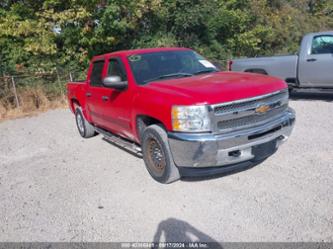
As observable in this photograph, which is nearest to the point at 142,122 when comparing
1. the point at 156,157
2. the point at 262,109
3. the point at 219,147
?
the point at 156,157

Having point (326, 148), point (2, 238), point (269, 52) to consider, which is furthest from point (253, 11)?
point (2, 238)

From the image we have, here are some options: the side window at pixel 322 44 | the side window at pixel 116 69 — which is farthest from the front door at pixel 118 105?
the side window at pixel 322 44

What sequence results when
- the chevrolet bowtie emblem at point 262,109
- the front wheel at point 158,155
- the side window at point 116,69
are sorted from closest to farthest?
the chevrolet bowtie emblem at point 262,109 < the front wheel at point 158,155 < the side window at point 116,69

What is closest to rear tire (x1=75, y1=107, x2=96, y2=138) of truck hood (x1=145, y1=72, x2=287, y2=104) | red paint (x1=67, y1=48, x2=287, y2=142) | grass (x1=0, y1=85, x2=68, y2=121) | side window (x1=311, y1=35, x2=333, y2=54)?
red paint (x1=67, y1=48, x2=287, y2=142)

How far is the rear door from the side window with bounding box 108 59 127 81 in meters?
5.58

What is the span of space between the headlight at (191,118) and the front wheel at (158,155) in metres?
0.35

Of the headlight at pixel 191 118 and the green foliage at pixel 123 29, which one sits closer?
the headlight at pixel 191 118

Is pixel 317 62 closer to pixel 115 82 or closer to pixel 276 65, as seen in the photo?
pixel 276 65

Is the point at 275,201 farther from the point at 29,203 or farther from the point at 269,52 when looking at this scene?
the point at 269,52

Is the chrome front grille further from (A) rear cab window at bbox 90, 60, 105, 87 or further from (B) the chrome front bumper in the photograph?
(A) rear cab window at bbox 90, 60, 105, 87

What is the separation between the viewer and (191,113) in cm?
364

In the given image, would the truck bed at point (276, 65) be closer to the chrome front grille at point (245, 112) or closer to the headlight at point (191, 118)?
the chrome front grille at point (245, 112)

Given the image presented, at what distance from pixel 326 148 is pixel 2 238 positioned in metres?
4.86

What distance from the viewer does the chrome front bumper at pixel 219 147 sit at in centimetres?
361
